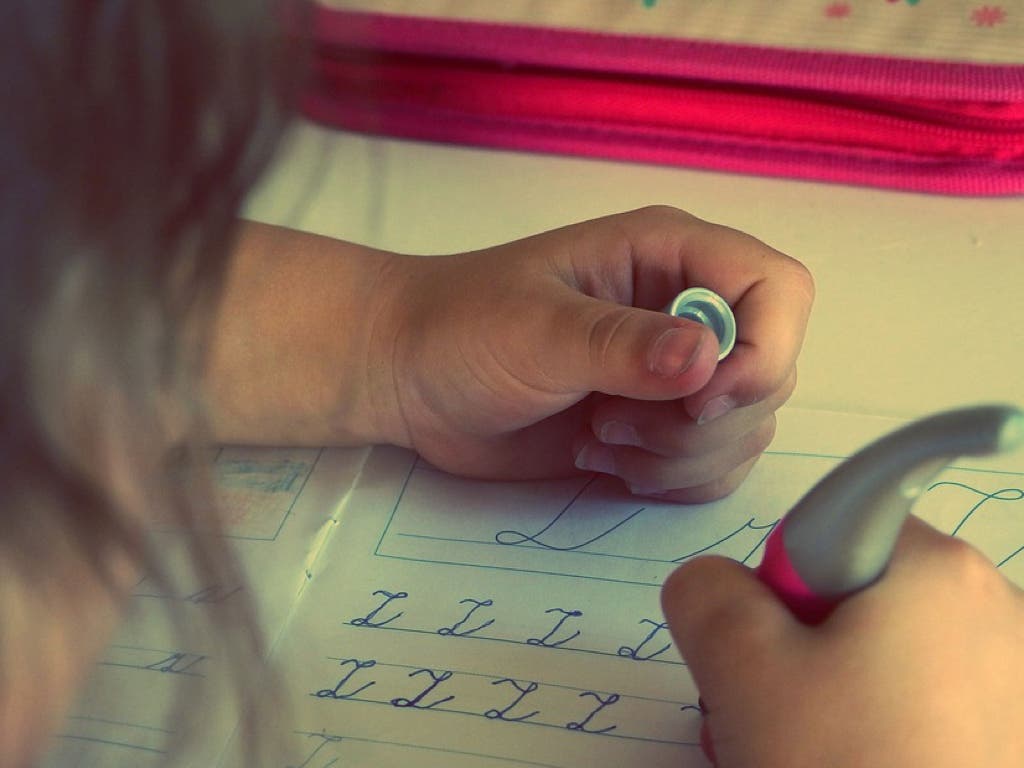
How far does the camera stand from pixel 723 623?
0.37 meters

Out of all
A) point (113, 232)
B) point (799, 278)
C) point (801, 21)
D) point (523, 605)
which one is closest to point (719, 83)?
point (801, 21)

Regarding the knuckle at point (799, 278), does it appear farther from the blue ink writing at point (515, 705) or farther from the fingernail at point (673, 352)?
the blue ink writing at point (515, 705)

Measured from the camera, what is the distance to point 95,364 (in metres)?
0.28

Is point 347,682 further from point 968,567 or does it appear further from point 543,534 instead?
point 968,567

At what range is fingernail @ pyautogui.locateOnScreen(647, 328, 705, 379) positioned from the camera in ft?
1.38

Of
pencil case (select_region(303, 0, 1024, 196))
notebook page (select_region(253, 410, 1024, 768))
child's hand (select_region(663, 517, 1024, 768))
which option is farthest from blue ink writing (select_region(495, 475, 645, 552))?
pencil case (select_region(303, 0, 1024, 196))

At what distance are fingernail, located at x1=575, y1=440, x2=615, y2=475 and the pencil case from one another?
19cm

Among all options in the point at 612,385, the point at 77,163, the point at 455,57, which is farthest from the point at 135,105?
the point at 455,57

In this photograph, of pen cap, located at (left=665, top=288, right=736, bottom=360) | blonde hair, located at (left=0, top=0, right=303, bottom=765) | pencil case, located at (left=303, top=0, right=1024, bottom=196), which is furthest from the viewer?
pencil case, located at (left=303, top=0, right=1024, bottom=196)

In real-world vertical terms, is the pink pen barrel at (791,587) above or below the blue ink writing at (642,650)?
above

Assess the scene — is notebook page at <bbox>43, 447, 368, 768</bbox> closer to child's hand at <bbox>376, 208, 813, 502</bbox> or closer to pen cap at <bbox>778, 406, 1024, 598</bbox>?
child's hand at <bbox>376, 208, 813, 502</bbox>

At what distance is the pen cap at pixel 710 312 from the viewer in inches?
18.2

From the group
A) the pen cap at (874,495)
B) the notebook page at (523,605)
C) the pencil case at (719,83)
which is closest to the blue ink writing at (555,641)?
the notebook page at (523,605)

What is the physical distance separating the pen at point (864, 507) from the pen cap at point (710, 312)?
0.39 feet
